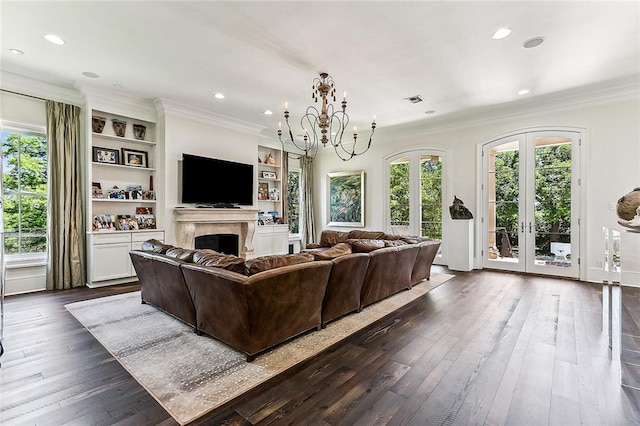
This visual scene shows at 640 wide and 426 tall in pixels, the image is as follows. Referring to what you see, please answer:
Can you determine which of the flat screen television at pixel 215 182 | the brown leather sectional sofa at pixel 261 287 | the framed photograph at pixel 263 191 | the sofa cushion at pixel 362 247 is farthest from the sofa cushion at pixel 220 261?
the framed photograph at pixel 263 191

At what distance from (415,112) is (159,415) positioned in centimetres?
589

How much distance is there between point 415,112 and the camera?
592 cm

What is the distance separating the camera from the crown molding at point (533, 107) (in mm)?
4758

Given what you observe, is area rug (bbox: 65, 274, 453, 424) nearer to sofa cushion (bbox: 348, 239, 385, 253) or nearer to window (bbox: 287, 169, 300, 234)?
sofa cushion (bbox: 348, 239, 385, 253)

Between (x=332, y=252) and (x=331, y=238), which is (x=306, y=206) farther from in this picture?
(x=332, y=252)

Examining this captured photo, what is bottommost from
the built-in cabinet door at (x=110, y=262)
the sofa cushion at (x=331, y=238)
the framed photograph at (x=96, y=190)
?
the built-in cabinet door at (x=110, y=262)

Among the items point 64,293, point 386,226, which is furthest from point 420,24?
point 64,293

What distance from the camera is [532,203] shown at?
18.7 ft

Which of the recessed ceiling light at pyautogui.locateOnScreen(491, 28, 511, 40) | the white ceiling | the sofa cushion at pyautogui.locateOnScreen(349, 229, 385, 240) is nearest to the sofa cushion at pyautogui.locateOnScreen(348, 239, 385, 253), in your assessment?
the sofa cushion at pyautogui.locateOnScreen(349, 229, 385, 240)

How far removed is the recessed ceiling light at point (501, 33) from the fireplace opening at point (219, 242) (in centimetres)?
547

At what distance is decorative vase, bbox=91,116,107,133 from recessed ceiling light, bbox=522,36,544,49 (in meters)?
6.13

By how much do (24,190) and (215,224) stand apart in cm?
287

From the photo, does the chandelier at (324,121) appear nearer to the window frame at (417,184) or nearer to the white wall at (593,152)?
the window frame at (417,184)

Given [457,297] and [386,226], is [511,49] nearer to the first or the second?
[457,297]
